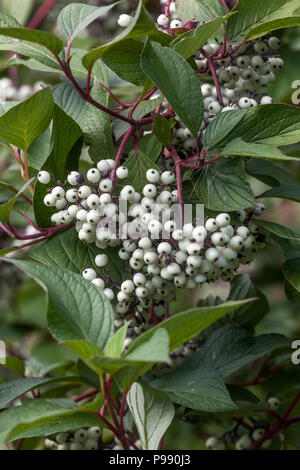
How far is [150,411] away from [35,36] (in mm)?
560

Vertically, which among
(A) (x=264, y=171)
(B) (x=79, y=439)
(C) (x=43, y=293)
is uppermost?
(A) (x=264, y=171)

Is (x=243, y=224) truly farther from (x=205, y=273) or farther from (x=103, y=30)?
(x=103, y=30)

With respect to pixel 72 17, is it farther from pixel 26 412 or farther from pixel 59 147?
pixel 26 412

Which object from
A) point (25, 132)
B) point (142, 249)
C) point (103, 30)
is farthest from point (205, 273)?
point (103, 30)

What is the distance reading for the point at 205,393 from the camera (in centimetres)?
87

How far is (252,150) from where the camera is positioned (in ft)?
2.72

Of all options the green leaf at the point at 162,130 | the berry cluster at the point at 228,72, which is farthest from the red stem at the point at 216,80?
the green leaf at the point at 162,130

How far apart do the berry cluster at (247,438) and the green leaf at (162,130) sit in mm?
574

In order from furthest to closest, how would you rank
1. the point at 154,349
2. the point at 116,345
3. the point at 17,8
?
the point at 17,8 < the point at 116,345 < the point at 154,349

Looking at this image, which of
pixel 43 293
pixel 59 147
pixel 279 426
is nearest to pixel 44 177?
pixel 59 147

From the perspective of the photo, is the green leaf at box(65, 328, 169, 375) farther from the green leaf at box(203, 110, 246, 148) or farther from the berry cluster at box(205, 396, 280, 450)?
the berry cluster at box(205, 396, 280, 450)
